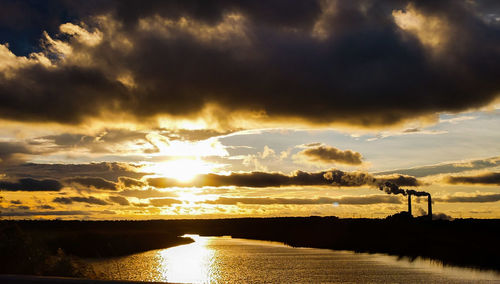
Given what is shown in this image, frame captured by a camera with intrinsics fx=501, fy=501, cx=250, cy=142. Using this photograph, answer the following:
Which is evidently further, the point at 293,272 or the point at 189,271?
the point at 189,271

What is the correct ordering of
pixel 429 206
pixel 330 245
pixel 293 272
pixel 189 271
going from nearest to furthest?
pixel 293 272 < pixel 189 271 < pixel 330 245 < pixel 429 206

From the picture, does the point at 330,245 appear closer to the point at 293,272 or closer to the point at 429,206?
the point at 429,206

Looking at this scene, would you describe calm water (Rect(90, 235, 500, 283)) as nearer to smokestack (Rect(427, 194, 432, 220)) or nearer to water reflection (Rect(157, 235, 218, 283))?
water reflection (Rect(157, 235, 218, 283))

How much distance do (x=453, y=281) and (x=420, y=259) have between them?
24899 millimetres

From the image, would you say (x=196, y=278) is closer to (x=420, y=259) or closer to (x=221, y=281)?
(x=221, y=281)

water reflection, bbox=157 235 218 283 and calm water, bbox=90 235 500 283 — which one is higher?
calm water, bbox=90 235 500 283

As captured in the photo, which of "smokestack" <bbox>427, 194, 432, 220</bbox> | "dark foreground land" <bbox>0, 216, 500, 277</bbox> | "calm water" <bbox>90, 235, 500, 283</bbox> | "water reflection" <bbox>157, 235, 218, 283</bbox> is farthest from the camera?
"smokestack" <bbox>427, 194, 432, 220</bbox>

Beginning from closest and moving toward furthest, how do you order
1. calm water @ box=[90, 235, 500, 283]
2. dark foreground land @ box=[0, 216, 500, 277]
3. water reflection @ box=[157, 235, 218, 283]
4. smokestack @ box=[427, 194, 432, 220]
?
dark foreground land @ box=[0, 216, 500, 277] < calm water @ box=[90, 235, 500, 283] < water reflection @ box=[157, 235, 218, 283] < smokestack @ box=[427, 194, 432, 220]

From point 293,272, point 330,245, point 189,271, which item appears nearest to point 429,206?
point 330,245

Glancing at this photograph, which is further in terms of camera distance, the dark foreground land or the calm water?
the calm water

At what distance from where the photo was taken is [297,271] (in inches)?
2183

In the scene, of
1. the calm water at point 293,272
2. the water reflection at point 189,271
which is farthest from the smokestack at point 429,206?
the water reflection at point 189,271

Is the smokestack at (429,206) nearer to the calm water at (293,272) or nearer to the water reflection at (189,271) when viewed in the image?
the calm water at (293,272)

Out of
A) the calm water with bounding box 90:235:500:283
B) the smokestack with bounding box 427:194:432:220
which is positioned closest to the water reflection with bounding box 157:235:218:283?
the calm water with bounding box 90:235:500:283
